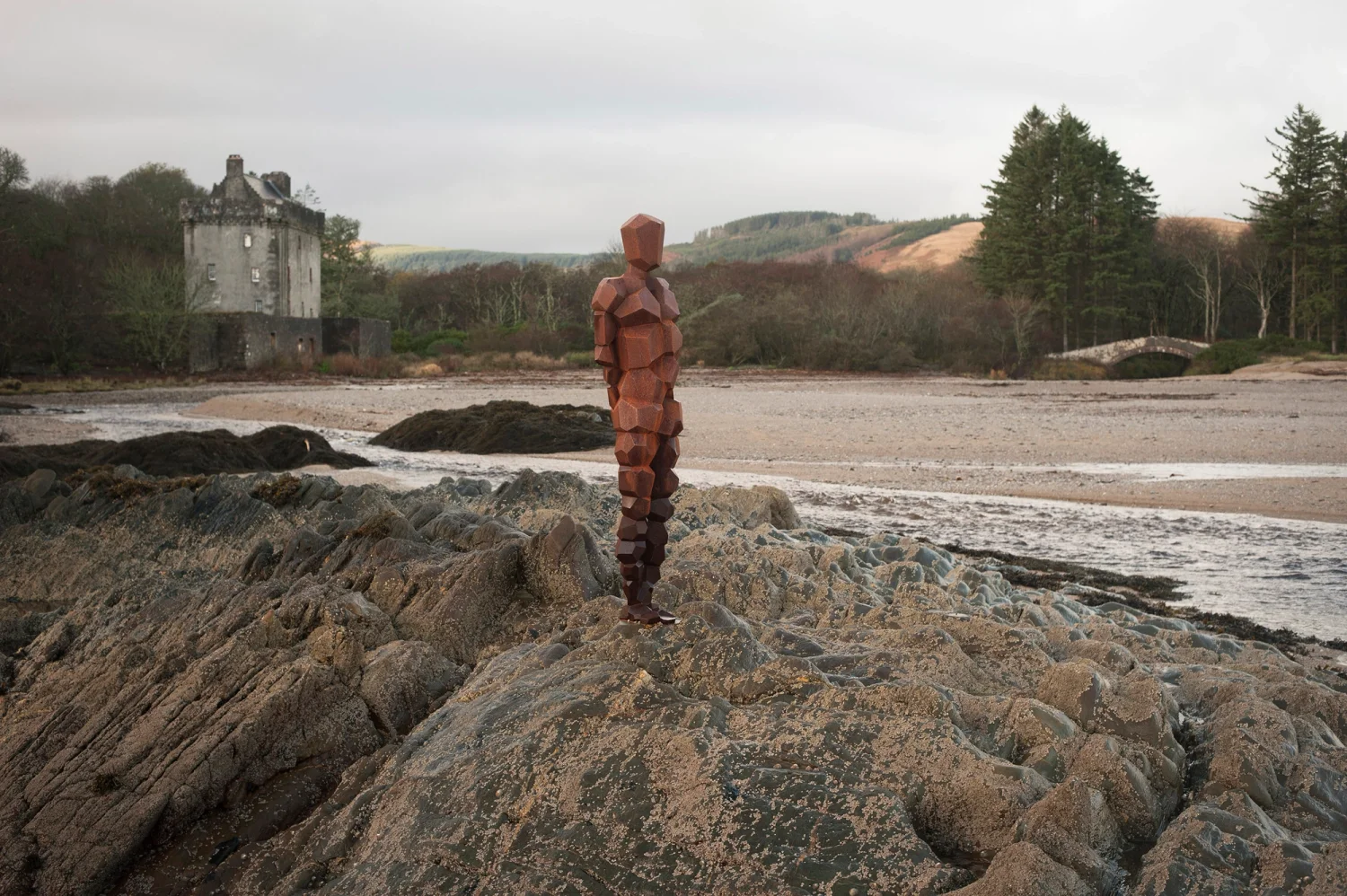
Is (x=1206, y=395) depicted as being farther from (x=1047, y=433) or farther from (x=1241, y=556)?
(x=1241, y=556)

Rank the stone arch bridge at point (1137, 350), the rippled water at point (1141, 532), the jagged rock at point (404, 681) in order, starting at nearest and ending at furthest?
the jagged rock at point (404, 681)
the rippled water at point (1141, 532)
the stone arch bridge at point (1137, 350)

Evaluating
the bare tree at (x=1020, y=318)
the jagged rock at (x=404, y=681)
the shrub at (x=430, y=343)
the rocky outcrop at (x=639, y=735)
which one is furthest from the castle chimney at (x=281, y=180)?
the jagged rock at (x=404, y=681)

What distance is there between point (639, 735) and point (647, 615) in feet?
2.41

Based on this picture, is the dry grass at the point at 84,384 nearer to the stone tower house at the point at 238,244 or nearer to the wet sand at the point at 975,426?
the wet sand at the point at 975,426

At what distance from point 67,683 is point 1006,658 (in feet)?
14.2

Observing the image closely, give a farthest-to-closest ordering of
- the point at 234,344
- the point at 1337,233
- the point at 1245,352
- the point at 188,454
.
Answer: the point at 1337,233 < the point at 234,344 < the point at 1245,352 < the point at 188,454

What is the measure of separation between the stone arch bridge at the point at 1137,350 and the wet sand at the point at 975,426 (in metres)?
5.18

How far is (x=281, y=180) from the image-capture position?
164 ft

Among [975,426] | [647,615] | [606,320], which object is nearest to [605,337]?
[606,320]

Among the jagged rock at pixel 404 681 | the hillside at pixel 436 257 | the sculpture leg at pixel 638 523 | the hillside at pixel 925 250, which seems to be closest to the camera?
the sculpture leg at pixel 638 523

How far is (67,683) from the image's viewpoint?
5016 mm

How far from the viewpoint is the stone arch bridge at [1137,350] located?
129 feet

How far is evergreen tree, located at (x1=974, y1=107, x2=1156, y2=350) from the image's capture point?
4706 centimetres

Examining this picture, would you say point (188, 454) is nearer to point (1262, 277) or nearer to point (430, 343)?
point (430, 343)
